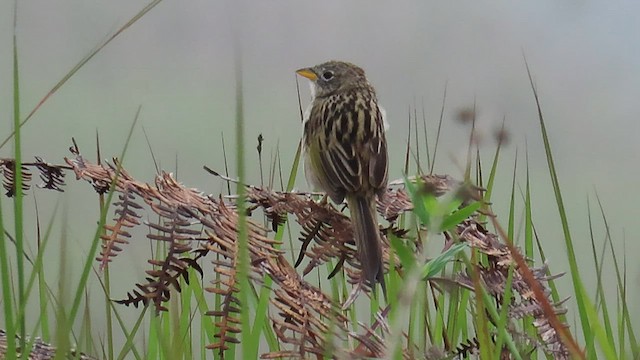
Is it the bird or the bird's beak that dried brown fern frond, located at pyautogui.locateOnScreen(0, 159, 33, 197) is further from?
the bird's beak

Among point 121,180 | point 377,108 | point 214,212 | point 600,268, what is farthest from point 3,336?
point 377,108

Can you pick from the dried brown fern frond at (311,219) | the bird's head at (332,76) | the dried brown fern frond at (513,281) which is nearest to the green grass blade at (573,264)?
the dried brown fern frond at (513,281)

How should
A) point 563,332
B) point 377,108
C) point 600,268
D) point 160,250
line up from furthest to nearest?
point 377,108, point 160,250, point 600,268, point 563,332

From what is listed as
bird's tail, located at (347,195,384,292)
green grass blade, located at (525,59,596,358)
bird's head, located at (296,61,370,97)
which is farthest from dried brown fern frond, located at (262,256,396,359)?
bird's head, located at (296,61,370,97)

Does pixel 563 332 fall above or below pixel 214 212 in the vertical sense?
below

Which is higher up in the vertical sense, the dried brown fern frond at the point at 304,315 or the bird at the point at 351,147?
the bird at the point at 351,147

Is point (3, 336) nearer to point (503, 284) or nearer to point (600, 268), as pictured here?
point (503, 284)

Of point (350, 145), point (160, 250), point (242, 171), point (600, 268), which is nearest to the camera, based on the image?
point (242, 171)

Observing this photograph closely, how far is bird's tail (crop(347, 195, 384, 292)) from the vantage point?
56.7 inches

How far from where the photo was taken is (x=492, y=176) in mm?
2049

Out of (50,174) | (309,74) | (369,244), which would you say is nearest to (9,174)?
(50,174)

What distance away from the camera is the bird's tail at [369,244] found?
1441 mm

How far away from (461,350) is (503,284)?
234mm

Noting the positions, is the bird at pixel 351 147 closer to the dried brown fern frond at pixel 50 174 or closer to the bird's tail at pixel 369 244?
the bird's tail at pixel 369 244
